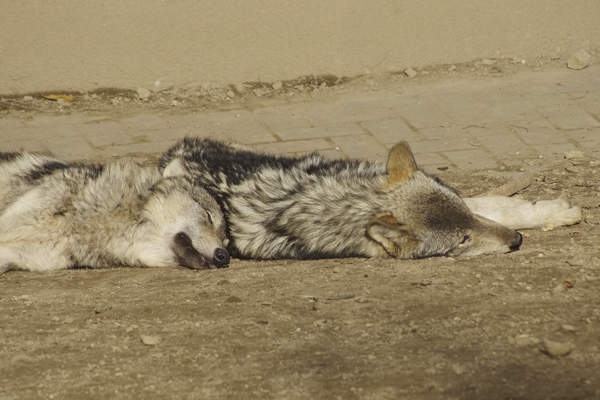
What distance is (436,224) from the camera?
4.16 m

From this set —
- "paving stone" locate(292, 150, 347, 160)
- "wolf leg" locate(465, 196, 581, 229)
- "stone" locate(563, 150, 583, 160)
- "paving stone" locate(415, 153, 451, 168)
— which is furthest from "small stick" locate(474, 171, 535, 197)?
"paving stone" locate(292, 150, 347, 160)

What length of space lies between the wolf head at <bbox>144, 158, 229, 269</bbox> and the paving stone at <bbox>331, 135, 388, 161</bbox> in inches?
80.5

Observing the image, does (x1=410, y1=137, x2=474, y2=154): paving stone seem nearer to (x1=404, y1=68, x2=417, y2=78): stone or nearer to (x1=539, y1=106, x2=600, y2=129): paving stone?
(x1=539, y1=106, x2=600, y2=129): paving stone

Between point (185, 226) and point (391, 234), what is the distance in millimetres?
1449

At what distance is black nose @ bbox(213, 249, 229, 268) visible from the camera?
429 cm

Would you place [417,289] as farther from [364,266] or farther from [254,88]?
[254,88]

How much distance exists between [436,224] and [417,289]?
694mm

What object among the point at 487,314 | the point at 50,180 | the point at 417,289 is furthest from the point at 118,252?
the point at 487,314

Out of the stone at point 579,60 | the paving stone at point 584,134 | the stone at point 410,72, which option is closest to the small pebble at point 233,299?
the paving stone at point 584,134

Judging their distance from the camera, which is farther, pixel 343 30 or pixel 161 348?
pixel 343 30

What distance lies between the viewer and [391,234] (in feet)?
13.8

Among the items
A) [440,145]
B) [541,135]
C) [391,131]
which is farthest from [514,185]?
[391,131]

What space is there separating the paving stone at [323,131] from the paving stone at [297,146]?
0.12 m

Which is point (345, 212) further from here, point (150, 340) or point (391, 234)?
point (150, 340)
